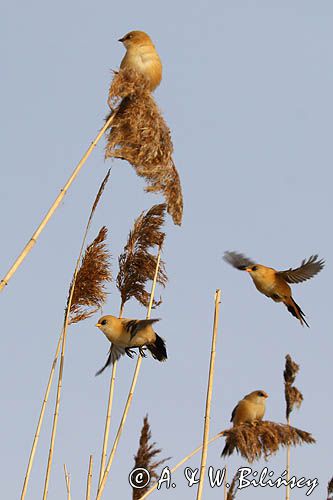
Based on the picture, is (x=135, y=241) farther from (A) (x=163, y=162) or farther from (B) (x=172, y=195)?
(A) (x=163, y=162)

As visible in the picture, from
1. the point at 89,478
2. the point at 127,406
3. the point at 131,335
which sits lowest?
the point at 89,478

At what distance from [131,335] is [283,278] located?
2169 millimetres

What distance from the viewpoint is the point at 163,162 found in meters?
5.36

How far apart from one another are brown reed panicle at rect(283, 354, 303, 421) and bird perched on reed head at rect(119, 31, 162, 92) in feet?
8.28

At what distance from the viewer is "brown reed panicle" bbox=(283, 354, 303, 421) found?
21.1 feet

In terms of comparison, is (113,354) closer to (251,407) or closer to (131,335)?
(131,335)

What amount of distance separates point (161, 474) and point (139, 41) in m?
3.17

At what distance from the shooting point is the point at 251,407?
7.97 m

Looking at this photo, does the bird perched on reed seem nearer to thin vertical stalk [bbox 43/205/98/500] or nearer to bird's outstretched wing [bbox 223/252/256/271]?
bird's outstretched wing [bbox 223/252/256/271]

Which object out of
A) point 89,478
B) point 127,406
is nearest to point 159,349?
point 127,406

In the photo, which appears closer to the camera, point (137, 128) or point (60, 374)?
point (137, 128)

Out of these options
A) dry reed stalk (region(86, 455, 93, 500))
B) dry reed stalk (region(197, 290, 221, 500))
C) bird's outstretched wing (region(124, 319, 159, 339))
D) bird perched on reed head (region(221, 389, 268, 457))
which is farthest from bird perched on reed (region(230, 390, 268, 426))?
dry reed stalk (region(197, 290, 221, 500))

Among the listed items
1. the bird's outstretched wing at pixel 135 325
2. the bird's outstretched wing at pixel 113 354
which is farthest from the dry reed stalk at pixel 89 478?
the bird's outstretched wing at pixel 135 325

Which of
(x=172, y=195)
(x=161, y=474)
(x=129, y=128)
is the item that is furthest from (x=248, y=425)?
(x=129, y=128)
